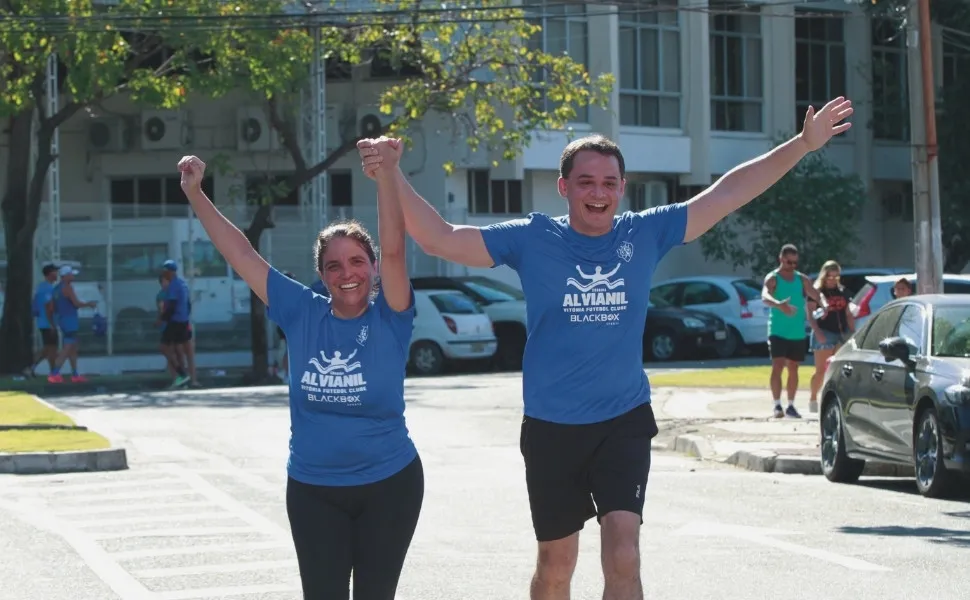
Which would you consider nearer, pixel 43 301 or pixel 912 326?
pixel 912 326

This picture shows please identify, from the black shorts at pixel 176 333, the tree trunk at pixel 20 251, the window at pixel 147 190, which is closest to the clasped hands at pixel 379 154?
the black shorts at pixel 176 333

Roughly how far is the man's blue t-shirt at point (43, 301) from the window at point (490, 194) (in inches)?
545

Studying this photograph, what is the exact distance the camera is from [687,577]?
9.10 m

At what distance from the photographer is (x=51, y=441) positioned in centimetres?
1589

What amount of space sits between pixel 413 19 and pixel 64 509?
63.3ft

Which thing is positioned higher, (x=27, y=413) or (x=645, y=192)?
(x=645, y=192)

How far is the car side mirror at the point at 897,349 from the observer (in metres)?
12.7

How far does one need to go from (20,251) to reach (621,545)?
25.3 metres

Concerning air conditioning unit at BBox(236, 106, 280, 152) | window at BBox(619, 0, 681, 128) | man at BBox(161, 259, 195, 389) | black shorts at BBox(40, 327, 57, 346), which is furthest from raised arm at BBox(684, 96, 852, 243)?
window at BBox(619, 0, 681, 128)

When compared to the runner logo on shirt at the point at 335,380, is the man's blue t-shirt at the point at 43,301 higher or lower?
higher

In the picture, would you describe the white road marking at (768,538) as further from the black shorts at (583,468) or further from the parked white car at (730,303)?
the parked white car at (730,303)

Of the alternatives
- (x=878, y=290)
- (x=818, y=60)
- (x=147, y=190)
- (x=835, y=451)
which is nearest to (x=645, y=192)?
(x=818, y=60)

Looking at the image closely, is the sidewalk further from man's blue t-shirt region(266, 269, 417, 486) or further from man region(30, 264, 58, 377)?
man region(30, 264, 58, 377)

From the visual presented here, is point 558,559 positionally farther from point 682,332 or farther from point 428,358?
point 682,332
